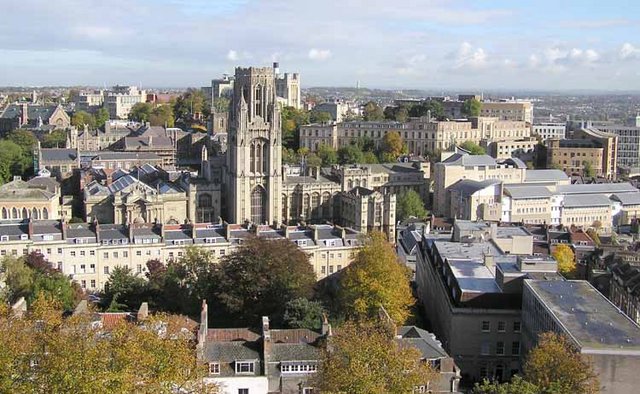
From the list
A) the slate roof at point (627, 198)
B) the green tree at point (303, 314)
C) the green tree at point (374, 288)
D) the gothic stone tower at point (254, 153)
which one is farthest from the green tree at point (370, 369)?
the slate roof at point (627, 198)

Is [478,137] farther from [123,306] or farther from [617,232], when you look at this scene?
[123,306]

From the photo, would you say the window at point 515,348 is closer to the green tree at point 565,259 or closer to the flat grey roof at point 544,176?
the green tree at point 565,259

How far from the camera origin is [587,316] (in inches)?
1581

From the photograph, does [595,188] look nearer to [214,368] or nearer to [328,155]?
[328,155]

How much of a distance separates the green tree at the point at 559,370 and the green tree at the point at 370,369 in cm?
458

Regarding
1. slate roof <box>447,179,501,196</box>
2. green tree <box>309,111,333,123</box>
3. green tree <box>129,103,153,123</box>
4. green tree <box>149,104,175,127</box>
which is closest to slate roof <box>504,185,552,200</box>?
slate roof <box>447,179,501,196</box>

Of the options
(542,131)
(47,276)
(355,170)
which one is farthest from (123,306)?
(542,131)

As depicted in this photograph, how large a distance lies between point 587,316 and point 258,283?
19328 millimetres

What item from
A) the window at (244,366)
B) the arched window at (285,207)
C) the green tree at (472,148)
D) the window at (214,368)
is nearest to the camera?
the window at (214,368)

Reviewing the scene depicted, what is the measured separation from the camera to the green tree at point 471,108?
145 m

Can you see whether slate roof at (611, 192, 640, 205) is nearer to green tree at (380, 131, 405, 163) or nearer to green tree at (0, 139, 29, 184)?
green tree at (380, 131, 405, 163)

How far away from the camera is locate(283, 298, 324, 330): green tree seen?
144 ft

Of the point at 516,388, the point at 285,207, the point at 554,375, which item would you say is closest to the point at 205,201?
the point at 285,207

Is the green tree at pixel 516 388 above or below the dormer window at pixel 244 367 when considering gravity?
above
